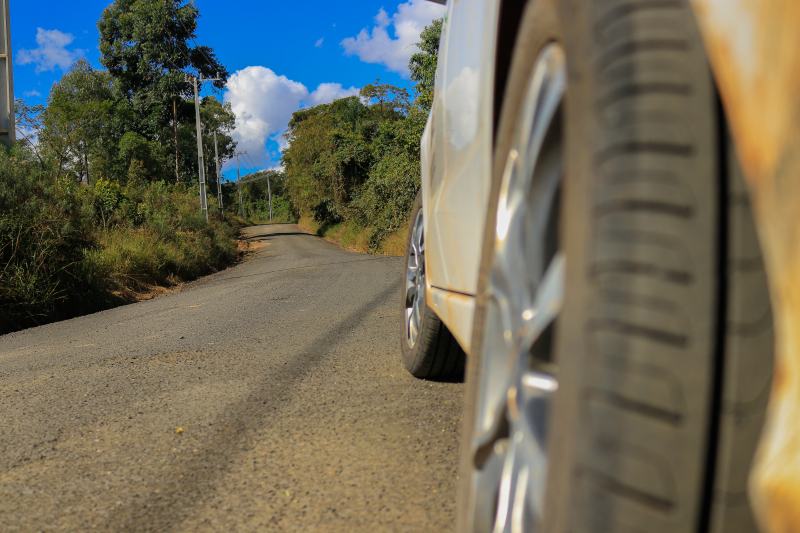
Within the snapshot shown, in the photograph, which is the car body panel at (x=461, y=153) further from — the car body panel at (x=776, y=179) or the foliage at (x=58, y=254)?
the foliage at (x=58, y=254)

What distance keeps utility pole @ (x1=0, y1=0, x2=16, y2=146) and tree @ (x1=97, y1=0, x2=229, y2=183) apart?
27.5m

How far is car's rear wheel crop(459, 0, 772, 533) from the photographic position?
0.72m

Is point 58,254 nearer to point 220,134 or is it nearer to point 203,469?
point 203,469

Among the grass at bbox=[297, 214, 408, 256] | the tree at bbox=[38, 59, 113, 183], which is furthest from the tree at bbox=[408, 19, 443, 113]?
the tree at bbox=[38, 59, 113, 183]

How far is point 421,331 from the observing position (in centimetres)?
304

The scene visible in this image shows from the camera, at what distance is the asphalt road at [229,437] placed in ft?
6.34

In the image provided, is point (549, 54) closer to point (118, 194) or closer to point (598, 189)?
point (598, 189)

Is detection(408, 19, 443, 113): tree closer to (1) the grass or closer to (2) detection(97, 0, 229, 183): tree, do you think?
(1) the grass

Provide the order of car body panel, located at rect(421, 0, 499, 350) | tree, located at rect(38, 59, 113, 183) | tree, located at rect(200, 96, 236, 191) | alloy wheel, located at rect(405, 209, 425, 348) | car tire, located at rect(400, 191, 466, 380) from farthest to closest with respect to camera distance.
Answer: tree, located at rect(200, 96, 236, 191) → tree, located at rect(38, 59, 113, 183) → alloy wheel, located at rect(405, 209, 425, 348) → car tire, located at rect(400, 191, 466, 380) → car body panel, located at rect(421, 0, 499, 350)

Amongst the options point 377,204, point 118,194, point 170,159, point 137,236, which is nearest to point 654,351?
point 137,236

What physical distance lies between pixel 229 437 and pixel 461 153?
5.18 ft

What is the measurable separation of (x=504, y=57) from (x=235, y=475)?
1715mm

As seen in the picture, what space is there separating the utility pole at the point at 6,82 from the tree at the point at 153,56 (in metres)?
27.5

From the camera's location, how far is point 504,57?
1673 mm
